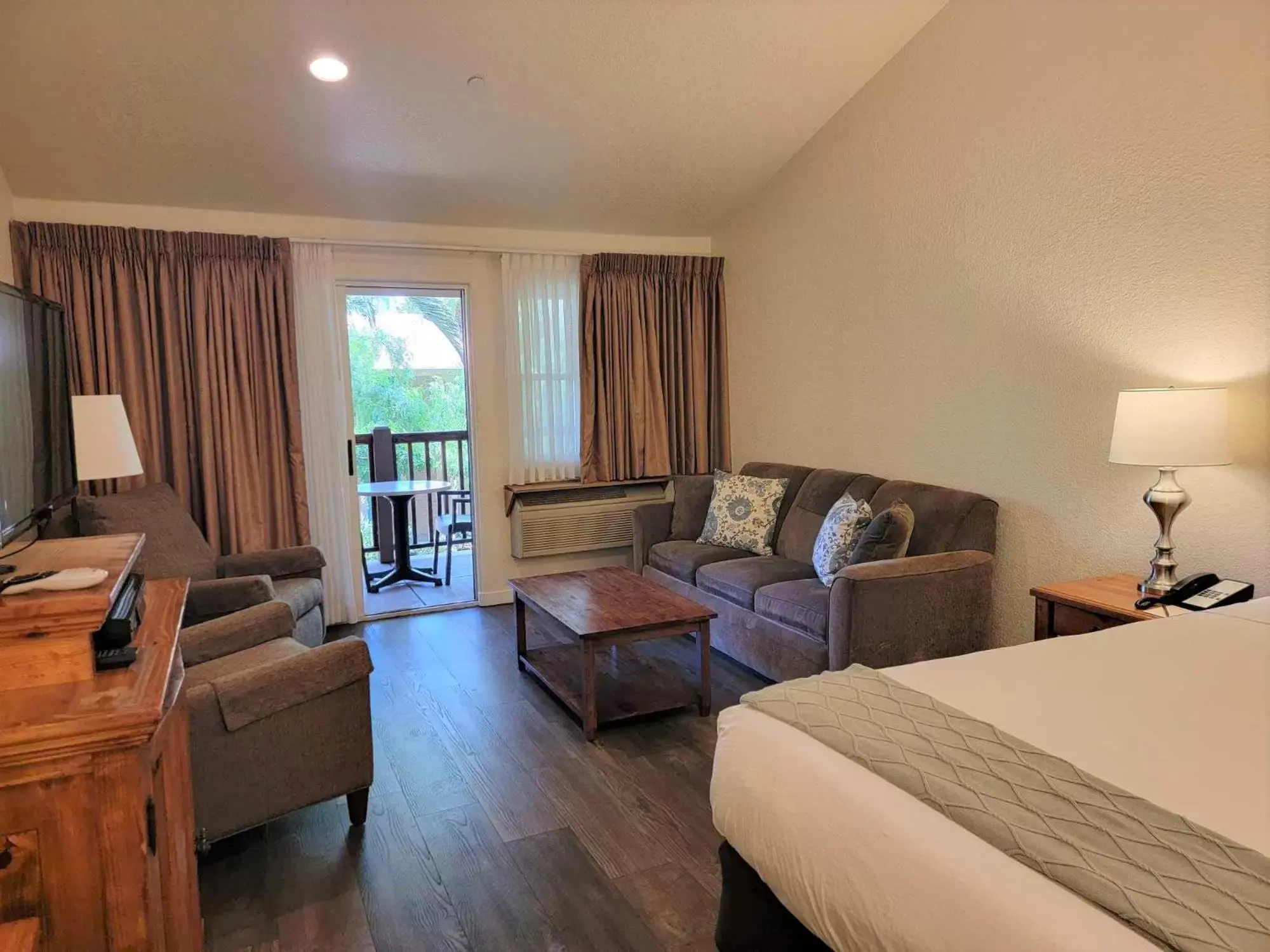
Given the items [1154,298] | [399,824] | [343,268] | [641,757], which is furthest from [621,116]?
[399,824]

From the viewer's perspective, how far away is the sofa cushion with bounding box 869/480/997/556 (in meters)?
3.40

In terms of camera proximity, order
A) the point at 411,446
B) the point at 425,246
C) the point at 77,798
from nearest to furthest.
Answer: the point at 77,798, the point at 425,246, the point at 411,446

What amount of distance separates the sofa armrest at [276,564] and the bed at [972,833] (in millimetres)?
2790

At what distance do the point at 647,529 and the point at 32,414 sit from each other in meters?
3.18

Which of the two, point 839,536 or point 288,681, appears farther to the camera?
point 839,536

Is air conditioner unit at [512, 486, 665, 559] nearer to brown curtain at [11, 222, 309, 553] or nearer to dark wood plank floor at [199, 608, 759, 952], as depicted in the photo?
brown curtain at [11, 222, 309, 553]

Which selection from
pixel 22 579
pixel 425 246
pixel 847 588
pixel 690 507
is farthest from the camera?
pixel 690 507

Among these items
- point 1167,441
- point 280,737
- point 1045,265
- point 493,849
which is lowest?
point 493,849

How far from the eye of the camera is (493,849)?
7.76ft

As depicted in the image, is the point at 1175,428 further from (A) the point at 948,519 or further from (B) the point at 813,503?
(B) the point at 813,503

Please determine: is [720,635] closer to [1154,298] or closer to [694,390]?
[694,390]

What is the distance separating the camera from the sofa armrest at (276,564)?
148 inches

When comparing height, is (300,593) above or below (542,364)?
below

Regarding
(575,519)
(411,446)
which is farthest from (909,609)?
(411,446)
